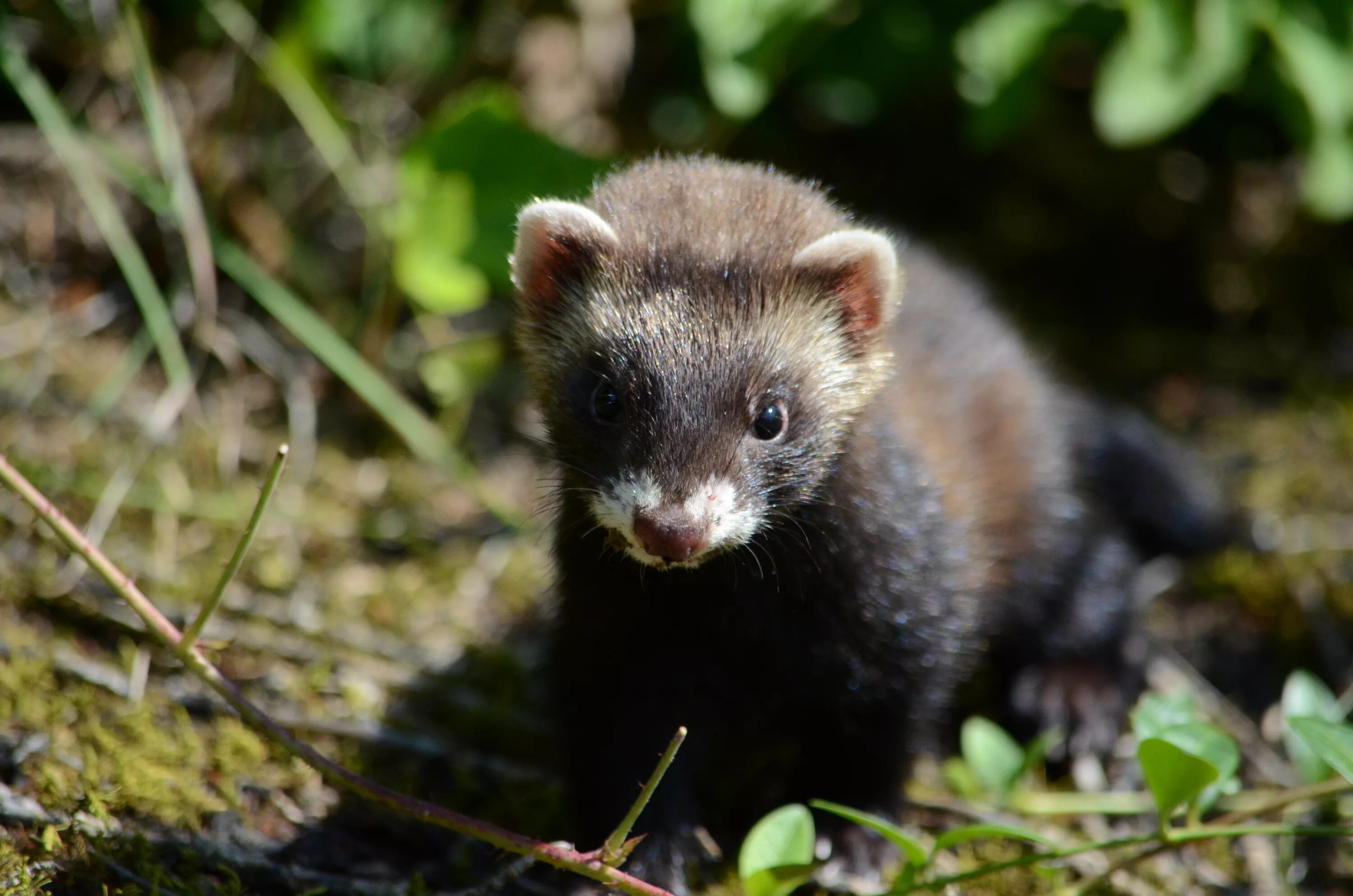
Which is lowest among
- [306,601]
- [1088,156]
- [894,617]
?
[306,601]

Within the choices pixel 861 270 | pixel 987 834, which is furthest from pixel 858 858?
pixel 861 270

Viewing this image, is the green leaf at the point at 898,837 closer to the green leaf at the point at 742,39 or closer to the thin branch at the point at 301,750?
the thin branch at the point at 301,750

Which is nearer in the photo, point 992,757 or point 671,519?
point 671,519

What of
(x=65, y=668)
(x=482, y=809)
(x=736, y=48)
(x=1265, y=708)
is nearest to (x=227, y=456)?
(x=65, y=668)

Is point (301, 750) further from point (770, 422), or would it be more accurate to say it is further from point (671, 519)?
point (770, 422)

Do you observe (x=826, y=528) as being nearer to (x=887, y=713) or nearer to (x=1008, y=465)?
(x=887, y=713)

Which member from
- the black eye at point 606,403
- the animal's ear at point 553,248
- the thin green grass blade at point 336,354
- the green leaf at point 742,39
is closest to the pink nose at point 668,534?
the black eye at point 606,403

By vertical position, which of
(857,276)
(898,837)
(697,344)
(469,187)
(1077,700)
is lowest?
(898,837)
